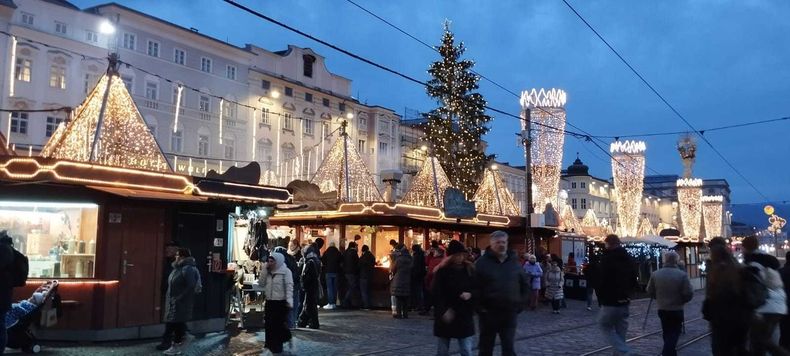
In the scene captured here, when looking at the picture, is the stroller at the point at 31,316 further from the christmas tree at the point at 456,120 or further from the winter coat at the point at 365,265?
the christmas tree at the point at 456,120

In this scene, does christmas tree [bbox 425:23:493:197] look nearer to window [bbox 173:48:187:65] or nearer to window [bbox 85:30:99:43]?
window [bbox 173:48:187:65]

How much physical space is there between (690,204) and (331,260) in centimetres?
3842

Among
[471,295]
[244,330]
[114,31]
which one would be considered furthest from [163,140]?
[471,295]

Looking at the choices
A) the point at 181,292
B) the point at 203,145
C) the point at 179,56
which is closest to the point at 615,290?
the point at 181,292

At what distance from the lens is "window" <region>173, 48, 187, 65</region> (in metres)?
40.9

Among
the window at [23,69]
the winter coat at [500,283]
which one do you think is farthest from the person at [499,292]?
the window at [23,69]

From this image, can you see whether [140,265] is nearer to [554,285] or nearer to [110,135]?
[110,135]

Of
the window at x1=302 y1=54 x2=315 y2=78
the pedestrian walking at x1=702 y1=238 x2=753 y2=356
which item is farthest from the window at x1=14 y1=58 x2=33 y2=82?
the pedestrian walking at x1=702 y1=238 x2=753 y2=356

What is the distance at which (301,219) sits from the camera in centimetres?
2303

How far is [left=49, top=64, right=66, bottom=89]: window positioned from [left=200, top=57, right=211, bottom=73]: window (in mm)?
8422

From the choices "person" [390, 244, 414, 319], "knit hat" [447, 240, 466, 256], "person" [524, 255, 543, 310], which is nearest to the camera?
"knit hat" [447, 240, 466, 256]

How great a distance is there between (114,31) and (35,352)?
95.7 feet

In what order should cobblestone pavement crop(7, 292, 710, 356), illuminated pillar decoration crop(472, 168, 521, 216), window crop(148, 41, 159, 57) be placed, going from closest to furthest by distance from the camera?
cobblestone pavement crop(7, 292, 710, 356) < illuminated pillar decoration crop(472, 168, 521, 216) < window crop(148, 41, 159, 57)

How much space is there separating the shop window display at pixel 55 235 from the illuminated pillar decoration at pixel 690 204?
148 feet
